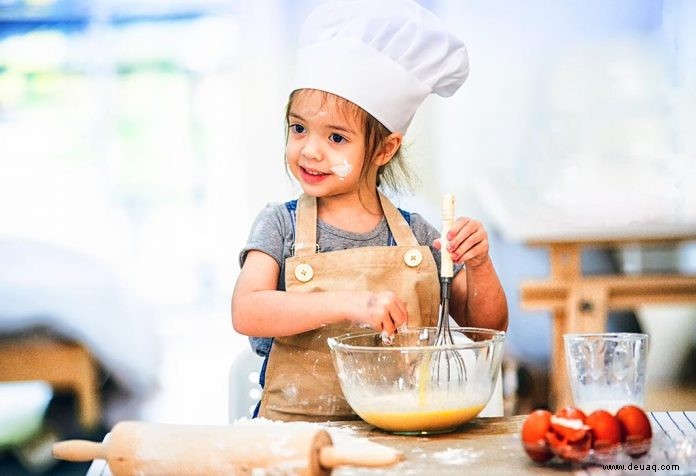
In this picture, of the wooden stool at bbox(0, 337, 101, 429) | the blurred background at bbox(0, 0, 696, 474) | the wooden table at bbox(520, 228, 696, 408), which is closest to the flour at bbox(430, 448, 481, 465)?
the blurred background at bbox(0, 0, 696, 474)

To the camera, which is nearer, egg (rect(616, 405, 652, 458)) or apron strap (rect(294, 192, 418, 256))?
egg (rect(616, 405, 652, 458))

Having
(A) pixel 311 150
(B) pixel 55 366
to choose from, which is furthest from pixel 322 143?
(B) pixel 55 366

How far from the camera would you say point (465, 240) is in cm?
110

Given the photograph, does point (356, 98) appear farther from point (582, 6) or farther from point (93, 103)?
point (93, 103)

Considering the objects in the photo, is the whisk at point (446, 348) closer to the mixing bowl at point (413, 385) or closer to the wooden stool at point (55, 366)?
the mixing bowl at point (413, 385)

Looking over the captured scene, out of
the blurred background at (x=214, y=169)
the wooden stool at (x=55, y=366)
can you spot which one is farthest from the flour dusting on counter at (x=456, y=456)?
the wooden stool at (x=55, y=366)

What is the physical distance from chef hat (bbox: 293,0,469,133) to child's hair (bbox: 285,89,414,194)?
0.05 ft

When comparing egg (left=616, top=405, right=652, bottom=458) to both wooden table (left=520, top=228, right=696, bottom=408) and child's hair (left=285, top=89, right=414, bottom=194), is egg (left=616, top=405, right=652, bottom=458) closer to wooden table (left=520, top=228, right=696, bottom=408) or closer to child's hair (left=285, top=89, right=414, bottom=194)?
child's hair (left=285, top=89, right=414, bottom=194)

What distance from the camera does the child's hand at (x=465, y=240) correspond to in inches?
42.4

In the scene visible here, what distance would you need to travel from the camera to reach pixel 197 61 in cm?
565

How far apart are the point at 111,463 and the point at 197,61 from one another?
503cm

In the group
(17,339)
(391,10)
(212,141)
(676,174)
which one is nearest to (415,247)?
(391,10)

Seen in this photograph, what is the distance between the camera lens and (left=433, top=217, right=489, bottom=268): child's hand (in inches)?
42.4

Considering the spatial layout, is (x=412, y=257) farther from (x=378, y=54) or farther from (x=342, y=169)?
(x=378, y=54)
